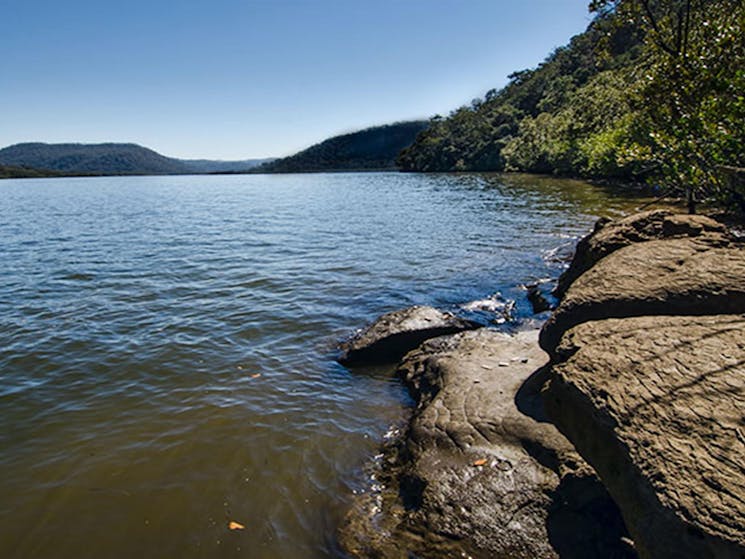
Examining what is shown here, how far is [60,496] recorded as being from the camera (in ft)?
17.5

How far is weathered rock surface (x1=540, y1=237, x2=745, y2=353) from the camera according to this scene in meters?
A: 4.92

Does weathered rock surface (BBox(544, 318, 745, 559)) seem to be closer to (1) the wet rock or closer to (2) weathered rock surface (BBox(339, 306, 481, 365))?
(2) weathered rock surface (BBox(339, 306, 481, 365))

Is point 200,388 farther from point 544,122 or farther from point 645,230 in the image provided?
point 544,122

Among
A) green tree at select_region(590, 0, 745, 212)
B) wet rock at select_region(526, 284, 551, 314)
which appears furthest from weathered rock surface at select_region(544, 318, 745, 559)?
green tree at select_region(590, 0, 745, 212)

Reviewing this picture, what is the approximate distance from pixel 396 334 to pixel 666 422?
6.13m

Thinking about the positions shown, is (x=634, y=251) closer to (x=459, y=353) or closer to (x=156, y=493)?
(x=459, y=353)

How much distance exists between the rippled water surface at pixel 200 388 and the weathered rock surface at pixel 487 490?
60 centimetres

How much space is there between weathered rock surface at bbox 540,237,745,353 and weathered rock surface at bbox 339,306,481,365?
11.1 feet

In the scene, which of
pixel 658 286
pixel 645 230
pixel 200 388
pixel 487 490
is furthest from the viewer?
pixel 645 230

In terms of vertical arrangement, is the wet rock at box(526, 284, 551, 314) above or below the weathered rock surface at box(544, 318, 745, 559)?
below

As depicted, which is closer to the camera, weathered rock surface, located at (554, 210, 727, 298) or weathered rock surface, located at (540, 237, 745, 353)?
weathered rock surface, located at (540, 237, 745, 353)

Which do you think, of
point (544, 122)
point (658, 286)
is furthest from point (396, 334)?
point (544, 122)

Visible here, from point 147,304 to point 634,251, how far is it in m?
11.9

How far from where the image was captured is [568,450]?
4801 millimetres
